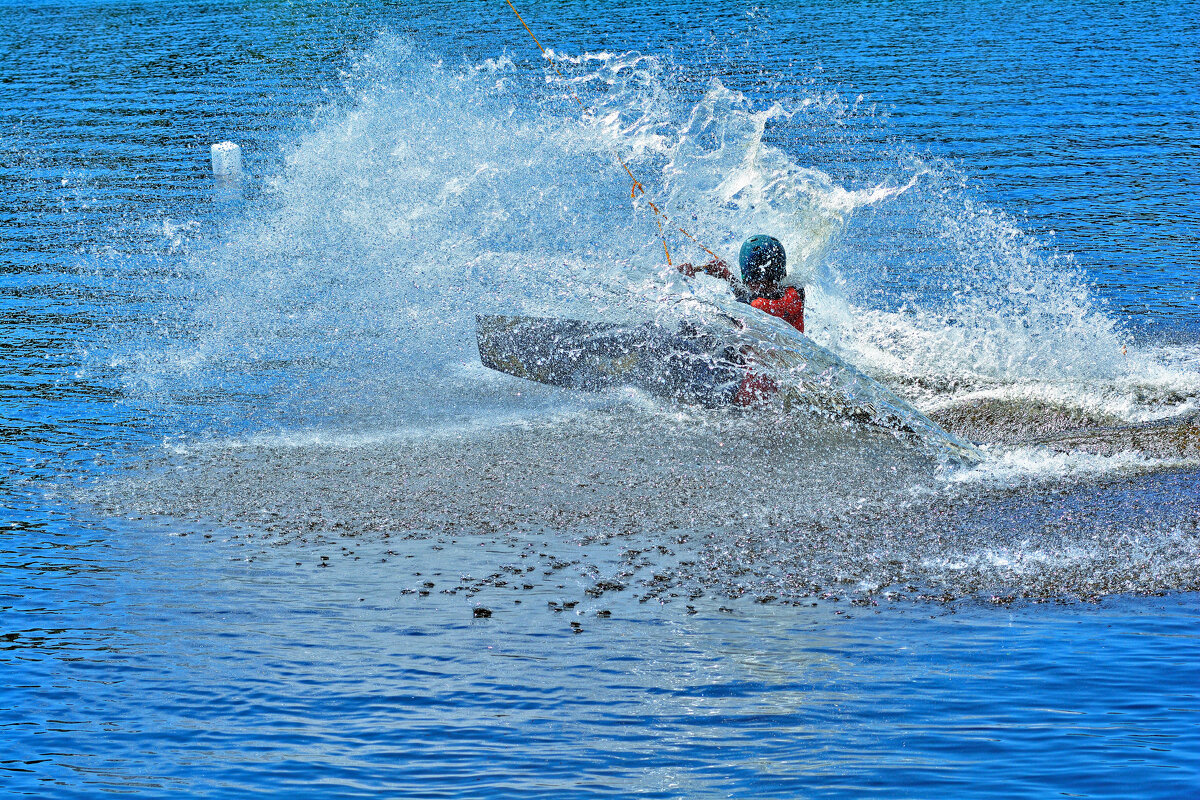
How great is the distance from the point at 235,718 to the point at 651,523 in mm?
2938

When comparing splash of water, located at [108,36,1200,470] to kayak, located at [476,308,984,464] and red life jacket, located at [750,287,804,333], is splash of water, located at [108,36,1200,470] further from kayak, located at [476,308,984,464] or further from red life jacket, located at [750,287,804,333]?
red life jacket, located at [750,287,804,333]

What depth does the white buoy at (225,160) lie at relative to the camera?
18.9 m

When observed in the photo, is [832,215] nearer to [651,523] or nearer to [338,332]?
[338,332]

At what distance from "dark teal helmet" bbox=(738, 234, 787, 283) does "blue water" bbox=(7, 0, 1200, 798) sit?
84 centimetres

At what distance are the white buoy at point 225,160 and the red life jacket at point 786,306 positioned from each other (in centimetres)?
1194

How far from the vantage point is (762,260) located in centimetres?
984

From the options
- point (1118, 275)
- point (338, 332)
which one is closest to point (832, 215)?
point (1118, 275)

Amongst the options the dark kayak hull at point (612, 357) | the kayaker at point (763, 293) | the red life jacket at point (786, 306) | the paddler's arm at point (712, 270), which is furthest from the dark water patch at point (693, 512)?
the paddler's arm at point (712, 270)

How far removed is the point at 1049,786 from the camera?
4723 mm

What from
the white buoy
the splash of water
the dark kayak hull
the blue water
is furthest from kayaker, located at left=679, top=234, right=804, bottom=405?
the white buoy

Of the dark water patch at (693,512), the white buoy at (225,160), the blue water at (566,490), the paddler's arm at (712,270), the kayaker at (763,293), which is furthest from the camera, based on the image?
the white buoy at (225,160)

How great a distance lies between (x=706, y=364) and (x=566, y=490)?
7.51ft

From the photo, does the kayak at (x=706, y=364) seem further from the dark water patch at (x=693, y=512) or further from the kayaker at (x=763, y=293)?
the dark water patch at (x=693, y=512)

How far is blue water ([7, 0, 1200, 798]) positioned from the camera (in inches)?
207
